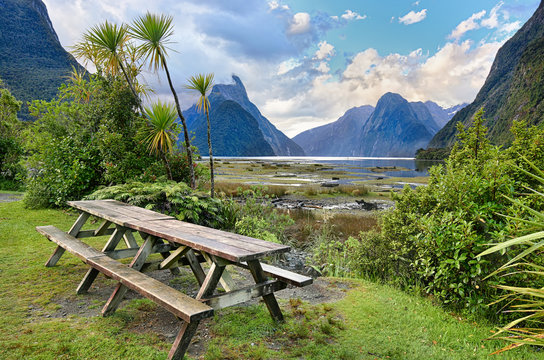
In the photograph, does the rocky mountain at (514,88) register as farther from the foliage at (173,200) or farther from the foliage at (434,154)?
the foliage at (173,200)

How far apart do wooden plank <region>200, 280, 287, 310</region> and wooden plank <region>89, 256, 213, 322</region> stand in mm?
240

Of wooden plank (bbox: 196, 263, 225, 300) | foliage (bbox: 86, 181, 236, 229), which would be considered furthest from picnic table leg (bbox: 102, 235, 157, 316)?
foliage (bbox: 86, 181, 236, 229)

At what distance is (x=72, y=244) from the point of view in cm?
431

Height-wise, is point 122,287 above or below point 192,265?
below

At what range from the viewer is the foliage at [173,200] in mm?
8289

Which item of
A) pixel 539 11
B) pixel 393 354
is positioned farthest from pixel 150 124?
pixel 539 11

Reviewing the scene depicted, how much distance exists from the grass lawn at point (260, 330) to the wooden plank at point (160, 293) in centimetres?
60

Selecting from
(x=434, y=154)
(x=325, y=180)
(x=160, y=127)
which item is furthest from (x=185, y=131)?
(x=434, y=154)

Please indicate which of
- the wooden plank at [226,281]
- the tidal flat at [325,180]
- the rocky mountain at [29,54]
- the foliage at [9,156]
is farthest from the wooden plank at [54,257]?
the rocky mountain at [29,54]

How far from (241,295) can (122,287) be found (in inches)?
58.9

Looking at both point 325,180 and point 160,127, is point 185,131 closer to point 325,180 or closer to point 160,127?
point 160,127

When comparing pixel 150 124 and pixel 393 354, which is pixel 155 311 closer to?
pixel 393 354

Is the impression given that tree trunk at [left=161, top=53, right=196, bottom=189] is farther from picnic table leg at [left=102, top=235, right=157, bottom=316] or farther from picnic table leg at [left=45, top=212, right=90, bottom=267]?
picnic table leg at [left=102, top=235, right=157, bottom=316]

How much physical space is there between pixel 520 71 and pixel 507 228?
489 ft
